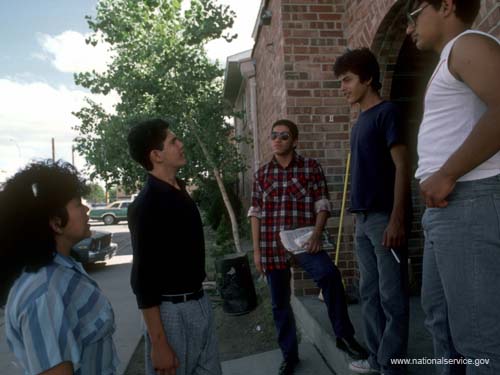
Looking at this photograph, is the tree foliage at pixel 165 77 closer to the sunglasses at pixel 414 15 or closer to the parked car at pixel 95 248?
the parked car at pixel 95 248

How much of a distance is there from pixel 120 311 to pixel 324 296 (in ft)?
14.8

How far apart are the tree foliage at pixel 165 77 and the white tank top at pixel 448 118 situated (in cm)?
757

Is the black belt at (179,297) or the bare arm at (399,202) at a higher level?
the bare arm at (399,202)

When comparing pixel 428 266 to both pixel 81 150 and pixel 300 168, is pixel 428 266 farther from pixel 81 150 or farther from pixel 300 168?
pixel 81 150

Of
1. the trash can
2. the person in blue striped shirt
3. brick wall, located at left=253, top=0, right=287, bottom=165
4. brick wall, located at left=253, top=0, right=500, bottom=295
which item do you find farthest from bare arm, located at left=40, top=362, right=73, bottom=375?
the trash can

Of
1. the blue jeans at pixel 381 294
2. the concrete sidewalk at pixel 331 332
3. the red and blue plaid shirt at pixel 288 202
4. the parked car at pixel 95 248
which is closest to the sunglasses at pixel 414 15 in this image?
the blue jeans at pixel 381 294

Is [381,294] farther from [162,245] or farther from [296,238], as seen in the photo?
[162,245]

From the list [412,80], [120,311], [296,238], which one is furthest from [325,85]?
[120,311]

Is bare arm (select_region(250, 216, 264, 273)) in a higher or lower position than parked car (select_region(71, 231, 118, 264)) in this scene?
higher

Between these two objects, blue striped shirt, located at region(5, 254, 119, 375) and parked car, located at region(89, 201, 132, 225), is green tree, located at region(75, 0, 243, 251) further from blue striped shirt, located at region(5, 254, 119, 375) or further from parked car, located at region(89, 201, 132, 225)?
parked car, located at region(89, 201, 132, 225)

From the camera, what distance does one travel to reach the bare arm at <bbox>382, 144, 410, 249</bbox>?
2380 millimetres

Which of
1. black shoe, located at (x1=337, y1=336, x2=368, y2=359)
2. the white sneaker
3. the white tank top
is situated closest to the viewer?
the white tank top

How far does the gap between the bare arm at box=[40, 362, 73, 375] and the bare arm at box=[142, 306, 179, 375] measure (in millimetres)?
498

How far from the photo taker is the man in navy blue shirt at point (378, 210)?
240 cm
